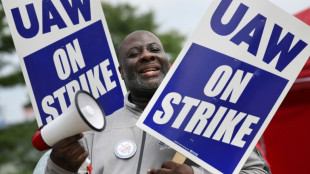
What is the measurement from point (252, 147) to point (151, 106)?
52 cm

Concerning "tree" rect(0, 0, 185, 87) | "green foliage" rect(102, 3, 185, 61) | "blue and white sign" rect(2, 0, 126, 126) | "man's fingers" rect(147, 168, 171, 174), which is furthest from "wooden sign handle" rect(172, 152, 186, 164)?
"green foliage" rect(102, 3, 185, 61)

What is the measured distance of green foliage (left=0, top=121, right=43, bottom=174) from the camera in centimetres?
1903

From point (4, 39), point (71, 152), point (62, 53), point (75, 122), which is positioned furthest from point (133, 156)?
point (4, 39)

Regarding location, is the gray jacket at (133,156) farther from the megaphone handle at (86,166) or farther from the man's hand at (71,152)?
the man's hand at (71,152)

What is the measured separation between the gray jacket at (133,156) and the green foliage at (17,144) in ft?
55.5

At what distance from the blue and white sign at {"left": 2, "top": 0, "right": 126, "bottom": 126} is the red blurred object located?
4.76ft

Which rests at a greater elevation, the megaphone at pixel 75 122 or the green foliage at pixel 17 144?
the megaphone at pixel 75 122

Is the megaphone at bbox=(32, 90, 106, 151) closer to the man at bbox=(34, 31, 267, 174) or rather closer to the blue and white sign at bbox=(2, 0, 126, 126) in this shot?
the man at bbox=(34, 31, 267, 174)

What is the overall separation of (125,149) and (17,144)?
17.9m

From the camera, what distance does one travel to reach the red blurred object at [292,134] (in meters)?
4.02

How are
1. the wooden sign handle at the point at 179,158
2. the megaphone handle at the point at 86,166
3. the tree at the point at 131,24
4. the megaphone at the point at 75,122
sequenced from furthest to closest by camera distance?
the tree at the point at 131,24, the wooden sign handle at the point at 179,158, the megaphone handle at the point at 86,166, the megaphone at the point at 75,122

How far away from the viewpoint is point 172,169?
2.34m

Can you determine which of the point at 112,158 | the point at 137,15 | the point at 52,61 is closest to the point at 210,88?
the point at 112,158

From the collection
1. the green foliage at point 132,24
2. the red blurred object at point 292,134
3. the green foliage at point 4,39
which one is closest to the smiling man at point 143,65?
the red blurred object at point 292,134
